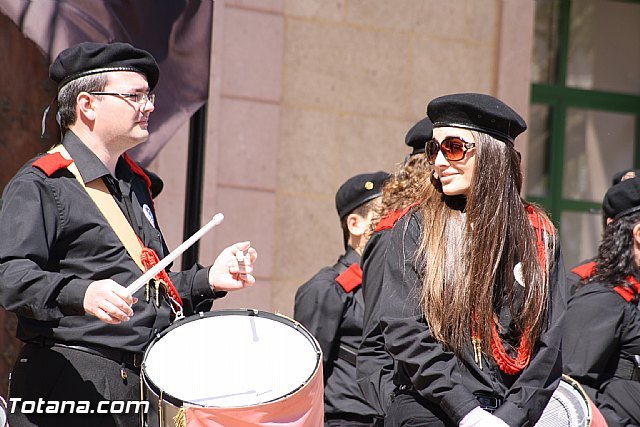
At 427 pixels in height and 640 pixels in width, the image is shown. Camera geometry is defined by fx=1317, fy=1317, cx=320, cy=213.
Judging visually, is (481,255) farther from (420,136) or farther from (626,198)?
(626,198)

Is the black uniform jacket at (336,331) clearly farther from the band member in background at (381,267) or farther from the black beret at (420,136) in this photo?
the black beret at (420,136)

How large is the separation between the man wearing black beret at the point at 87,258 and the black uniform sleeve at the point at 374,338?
0.61 m

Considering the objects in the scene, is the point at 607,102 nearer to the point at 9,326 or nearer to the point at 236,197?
the point at 236,197

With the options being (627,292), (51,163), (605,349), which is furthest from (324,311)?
(51,163)

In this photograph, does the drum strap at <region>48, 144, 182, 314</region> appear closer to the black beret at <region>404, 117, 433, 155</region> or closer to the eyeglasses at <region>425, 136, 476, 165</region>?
the eyeglasses at <region>425, 136, 476, 165</region>

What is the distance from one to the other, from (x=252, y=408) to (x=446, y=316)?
69cm

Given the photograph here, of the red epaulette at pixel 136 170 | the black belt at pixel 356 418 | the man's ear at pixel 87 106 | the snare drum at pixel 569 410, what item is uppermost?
the man's ear at pixel 87 106

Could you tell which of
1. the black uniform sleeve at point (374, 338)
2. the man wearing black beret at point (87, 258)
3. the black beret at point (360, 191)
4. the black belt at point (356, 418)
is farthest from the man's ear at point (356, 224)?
the man wearing black beret at point (87, 258)

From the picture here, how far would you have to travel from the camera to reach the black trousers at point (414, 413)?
3.96 metres

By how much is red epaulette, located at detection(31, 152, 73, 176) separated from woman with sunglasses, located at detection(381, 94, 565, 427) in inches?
43.3

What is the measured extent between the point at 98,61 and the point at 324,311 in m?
1.73

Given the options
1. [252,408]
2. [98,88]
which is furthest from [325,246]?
[252,408]

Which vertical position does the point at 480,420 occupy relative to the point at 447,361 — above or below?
below

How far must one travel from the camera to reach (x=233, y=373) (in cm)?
394
